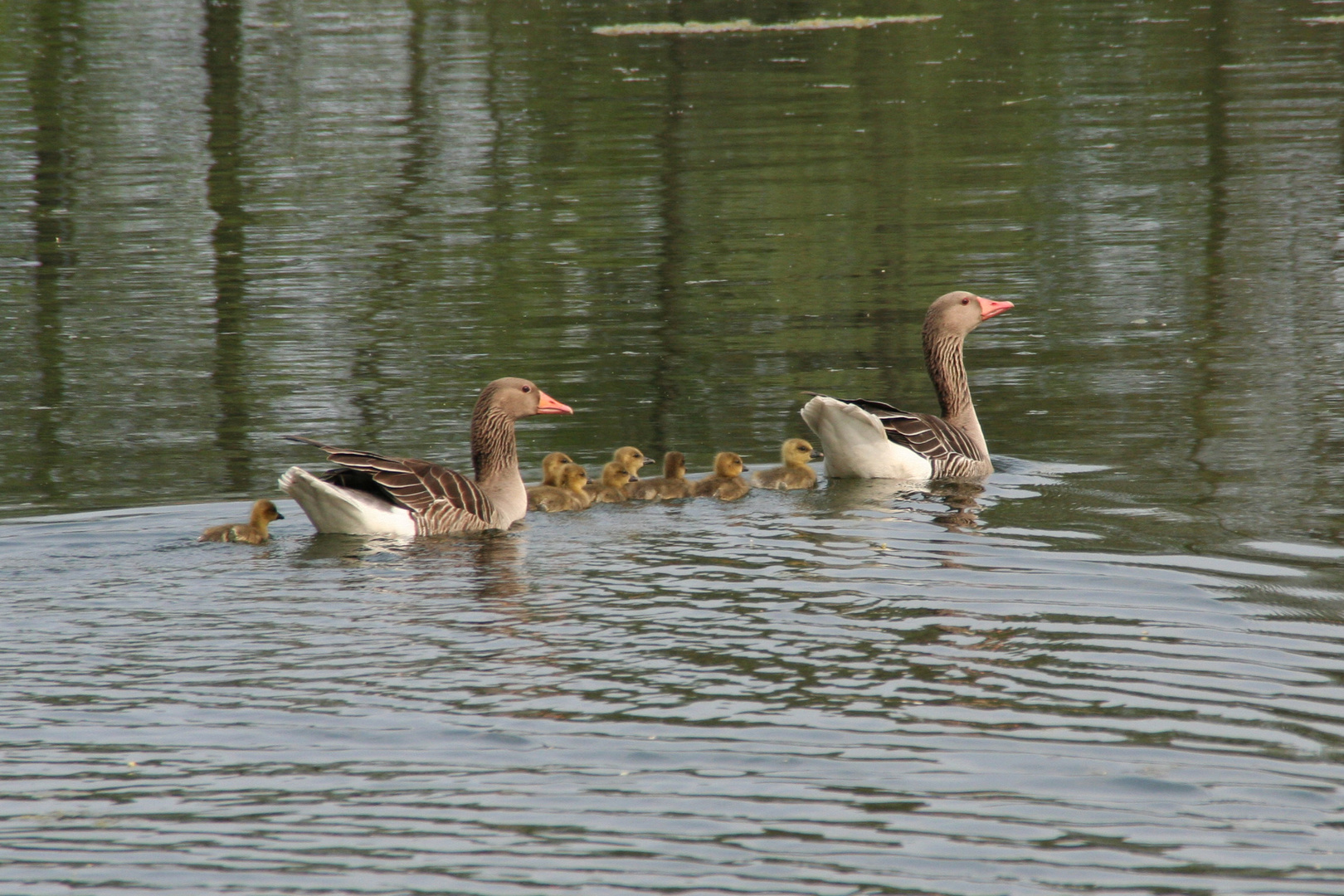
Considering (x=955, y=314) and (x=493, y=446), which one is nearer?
(x=493, y=446)

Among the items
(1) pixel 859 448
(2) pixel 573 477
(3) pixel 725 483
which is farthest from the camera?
(1) pixel 859 448

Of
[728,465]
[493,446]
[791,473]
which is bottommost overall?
[791,473]

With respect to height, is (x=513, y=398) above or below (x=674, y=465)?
above

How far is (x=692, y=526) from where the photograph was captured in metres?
11.3

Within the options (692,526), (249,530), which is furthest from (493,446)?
(249,530)

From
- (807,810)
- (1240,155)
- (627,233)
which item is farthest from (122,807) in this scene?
(1240,155)

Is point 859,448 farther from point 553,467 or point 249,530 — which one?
point 249,530

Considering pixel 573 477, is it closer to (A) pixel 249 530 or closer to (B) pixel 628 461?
(B) pixel 628 461

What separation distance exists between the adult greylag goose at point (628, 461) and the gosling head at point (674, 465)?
0.80 feet

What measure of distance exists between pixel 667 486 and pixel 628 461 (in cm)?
56

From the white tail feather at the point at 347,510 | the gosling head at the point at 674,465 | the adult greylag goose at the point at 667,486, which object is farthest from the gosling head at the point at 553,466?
the white tail feather at the point at 347,510

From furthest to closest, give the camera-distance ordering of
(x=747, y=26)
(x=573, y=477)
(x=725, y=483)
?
(x=747, y=26) < (x=573, y=477) < (x=725, y=483)

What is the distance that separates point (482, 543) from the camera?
11391mm

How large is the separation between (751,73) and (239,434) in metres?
28.4
